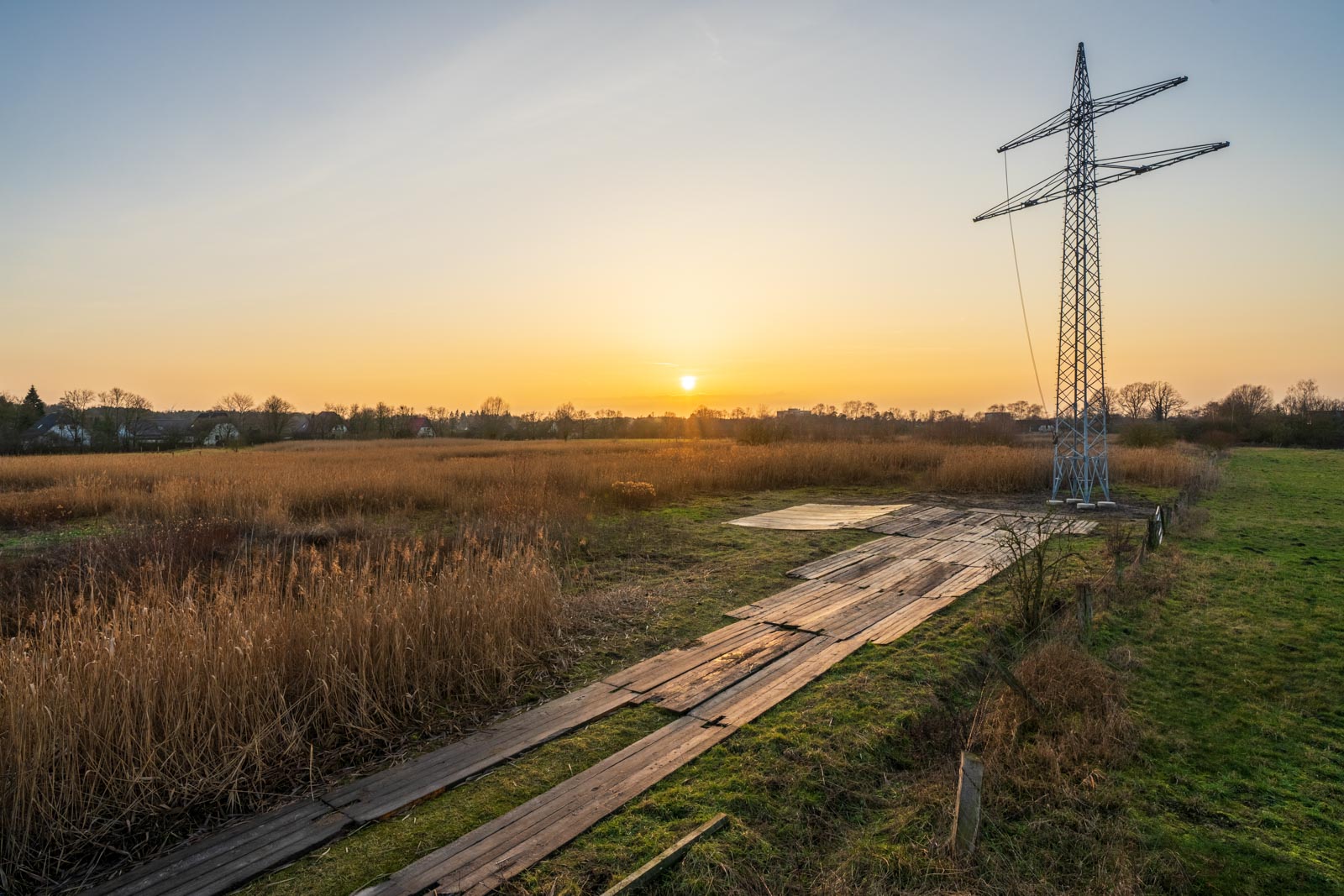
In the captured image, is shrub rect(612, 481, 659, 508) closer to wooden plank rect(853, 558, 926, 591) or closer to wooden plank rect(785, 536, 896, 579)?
wooden plank rect(785, 536, 896, 579)

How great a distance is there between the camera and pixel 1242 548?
9797 mm

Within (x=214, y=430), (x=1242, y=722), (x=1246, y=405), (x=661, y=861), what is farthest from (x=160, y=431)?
(x=1246, y=405)

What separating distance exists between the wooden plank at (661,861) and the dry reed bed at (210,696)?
194cm

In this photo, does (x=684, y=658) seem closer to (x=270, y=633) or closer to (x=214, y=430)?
(x=270, y=633)

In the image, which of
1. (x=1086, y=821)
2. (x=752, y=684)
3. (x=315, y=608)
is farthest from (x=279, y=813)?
(x=1086, y=821)

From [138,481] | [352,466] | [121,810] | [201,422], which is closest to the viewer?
[121,810]

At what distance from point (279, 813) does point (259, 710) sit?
2.45 feet

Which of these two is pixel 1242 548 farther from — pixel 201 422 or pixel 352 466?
pixel 201 422

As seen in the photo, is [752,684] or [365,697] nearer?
[365,697]

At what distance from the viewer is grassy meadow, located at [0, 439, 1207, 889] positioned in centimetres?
296

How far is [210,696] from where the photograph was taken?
3369 millimetres

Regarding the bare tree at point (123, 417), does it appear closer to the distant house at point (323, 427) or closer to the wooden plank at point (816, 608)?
the distant house at point (323, 427)

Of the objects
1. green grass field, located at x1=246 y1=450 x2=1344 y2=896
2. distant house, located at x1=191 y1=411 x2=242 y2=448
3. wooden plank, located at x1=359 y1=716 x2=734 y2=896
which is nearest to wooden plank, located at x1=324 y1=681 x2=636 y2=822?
green grass field, located at x1=246 y1=450 x2=1344 y2=896

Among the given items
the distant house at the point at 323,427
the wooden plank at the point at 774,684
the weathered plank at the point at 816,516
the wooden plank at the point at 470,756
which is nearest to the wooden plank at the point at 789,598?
the wooden plank at the point at 774,684
